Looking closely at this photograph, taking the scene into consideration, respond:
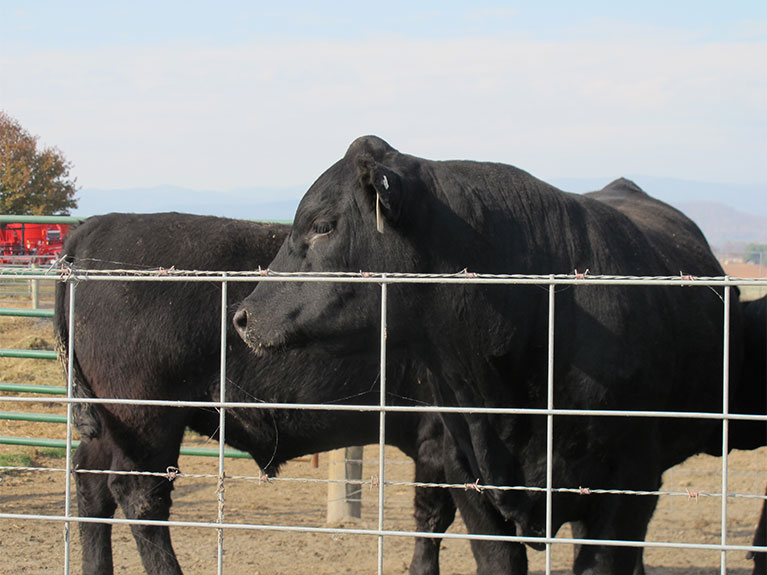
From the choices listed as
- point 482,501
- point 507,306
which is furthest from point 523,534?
point 507,306

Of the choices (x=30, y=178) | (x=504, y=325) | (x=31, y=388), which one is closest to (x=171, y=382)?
(x=504, y=325)

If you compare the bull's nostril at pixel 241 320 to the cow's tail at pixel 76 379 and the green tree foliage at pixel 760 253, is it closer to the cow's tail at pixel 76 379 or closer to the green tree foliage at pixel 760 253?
the cow's tail at pixel 76 379

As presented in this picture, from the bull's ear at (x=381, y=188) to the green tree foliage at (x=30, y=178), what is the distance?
30092 mm

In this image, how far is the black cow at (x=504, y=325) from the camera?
3391mm

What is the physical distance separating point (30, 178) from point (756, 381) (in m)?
31.6

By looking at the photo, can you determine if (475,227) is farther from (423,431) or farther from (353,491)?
(353,491)

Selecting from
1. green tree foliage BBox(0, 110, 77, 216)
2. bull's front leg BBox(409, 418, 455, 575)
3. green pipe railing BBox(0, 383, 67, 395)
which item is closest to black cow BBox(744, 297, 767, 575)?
bull's front leg BBox(409, 418, 455, 575)

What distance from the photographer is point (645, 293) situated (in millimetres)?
3580

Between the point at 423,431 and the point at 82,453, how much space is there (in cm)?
190

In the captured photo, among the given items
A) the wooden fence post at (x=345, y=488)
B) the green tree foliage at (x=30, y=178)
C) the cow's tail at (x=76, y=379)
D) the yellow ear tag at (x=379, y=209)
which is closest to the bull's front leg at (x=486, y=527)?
the yellow ear tag at (x=379, y=209)

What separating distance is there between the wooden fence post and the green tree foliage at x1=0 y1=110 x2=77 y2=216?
27.4 metres

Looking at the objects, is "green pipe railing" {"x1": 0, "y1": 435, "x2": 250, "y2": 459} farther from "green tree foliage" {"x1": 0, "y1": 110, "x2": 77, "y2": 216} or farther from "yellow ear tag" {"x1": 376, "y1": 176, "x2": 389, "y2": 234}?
"green tree foliage" {"x1": 0, "y1": 110, "x2": 77, "y2": 216}

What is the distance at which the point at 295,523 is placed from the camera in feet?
20.6

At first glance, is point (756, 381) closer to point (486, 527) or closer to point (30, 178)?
point (486, 527)
